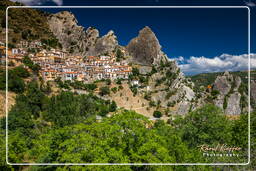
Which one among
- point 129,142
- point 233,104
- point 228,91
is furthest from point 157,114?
point 228,91

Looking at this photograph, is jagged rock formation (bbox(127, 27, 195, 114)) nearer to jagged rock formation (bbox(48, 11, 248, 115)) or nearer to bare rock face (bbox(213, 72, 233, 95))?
jagged rock formation (bbox(48, 11, 248, 115))

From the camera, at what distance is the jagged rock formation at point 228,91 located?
17.9 metres

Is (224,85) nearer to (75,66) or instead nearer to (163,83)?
(163,83)

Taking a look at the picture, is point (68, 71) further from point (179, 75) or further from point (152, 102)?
point (179, 75)

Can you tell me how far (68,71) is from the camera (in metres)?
11.3

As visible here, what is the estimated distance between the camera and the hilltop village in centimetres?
951

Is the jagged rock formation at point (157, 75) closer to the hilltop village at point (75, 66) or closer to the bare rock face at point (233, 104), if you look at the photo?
the bare rock face at point (233, 104)

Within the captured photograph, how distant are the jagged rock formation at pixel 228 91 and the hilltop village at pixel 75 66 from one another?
12.2m

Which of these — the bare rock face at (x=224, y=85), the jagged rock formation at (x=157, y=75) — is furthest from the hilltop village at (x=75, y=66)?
the bare rock face at (x=224, y=85)

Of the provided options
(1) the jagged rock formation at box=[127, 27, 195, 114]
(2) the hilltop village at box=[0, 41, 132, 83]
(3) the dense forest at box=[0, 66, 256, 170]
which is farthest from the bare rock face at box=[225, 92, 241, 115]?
(3) the dense forest at box=[0, 66, 256, 170]

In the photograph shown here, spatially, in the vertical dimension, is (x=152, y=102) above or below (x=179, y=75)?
below

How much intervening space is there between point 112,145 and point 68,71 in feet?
29.8

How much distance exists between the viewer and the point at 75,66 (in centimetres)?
1070

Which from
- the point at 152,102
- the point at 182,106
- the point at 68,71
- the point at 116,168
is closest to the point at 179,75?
the point at 182,106
